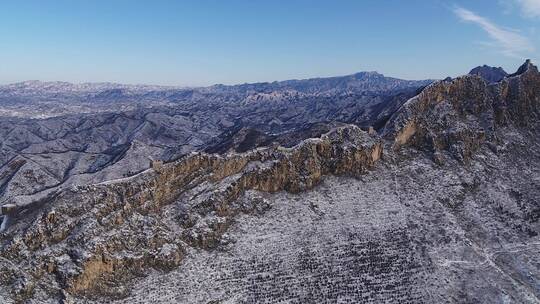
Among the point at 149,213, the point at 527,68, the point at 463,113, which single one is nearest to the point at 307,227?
the point at 149,213

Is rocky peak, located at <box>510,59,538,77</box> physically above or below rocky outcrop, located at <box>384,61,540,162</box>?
above

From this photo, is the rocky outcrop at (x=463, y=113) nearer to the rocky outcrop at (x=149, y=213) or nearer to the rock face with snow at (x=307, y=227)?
the rock face with snow at (x=307, y=227)

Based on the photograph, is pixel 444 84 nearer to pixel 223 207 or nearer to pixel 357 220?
pixel 357 220

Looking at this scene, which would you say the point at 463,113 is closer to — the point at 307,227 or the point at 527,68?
the point at 527,68

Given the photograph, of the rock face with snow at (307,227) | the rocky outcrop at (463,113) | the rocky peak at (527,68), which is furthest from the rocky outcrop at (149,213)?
the rocky peak at (527,68)

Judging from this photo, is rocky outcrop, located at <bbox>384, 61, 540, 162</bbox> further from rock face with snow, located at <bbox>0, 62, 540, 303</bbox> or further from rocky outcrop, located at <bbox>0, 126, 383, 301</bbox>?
rocky outcrop, located at <bbox>0, 126, 383, 301</bbox>

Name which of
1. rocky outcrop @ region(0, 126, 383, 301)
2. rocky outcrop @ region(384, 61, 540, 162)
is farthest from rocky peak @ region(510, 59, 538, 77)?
rocky outcrop @ region(0, 126, 383, 301)
